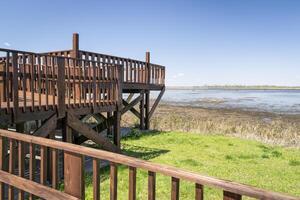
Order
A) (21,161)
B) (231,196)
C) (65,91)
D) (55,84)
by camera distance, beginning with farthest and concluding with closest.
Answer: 1. (55,84)
2. (65,91)
3. (21,161)
4. (231,196)

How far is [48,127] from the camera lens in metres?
5.93

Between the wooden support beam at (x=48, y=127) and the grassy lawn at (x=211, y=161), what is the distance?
1.48 meters

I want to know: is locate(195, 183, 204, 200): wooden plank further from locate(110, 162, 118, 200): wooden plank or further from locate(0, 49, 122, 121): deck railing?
locate(0, 49, 122, 121): deck railing

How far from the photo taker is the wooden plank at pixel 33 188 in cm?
301

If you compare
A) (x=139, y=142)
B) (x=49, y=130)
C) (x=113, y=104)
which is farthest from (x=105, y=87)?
(x=139, y=142)

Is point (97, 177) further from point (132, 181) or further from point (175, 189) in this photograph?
point (175, 189)

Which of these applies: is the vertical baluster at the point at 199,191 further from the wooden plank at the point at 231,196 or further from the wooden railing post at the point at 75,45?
the wooden railing post at the point at 75,45

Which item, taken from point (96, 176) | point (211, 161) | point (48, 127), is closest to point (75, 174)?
point (96, 176)

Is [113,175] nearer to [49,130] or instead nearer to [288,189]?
[49,130]

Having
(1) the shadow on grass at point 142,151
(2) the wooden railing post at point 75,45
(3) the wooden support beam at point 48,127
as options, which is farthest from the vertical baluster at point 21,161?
(2) the wooden railing post at point 75,45

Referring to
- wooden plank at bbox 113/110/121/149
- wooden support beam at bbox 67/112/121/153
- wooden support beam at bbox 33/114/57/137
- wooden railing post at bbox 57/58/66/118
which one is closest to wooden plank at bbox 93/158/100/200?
wooden support beam at bbox 33/114/57/137

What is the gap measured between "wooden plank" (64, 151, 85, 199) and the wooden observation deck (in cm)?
269

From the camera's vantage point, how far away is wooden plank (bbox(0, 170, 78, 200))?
3.01 m

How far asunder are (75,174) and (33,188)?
74 cm
